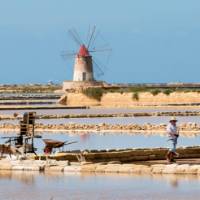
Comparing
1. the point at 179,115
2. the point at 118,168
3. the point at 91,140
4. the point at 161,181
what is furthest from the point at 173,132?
the point at 179,115

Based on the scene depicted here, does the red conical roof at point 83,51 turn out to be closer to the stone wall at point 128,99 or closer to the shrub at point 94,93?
the shrub at point 94,93

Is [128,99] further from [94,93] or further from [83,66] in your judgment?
[83,66]

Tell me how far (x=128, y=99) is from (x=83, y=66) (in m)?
3.27

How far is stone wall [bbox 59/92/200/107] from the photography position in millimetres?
57562

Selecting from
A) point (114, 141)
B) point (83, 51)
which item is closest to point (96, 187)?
point (114, 141)

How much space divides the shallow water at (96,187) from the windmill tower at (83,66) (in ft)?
152

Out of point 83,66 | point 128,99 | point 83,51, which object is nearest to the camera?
point 128,99

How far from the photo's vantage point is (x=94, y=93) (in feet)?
188

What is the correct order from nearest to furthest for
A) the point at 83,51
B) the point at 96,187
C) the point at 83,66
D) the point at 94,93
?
the point at 96,187, the point at 94,93, the point at 83,66, the point at 83,51

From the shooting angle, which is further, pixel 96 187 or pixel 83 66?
pixel 83 66

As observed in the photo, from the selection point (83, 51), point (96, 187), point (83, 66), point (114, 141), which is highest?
point (83, 51)

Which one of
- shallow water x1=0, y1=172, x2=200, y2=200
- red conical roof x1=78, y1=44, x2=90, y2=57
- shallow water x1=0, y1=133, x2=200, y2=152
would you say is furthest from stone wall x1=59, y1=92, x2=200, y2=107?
shallow water x1=0, y1=172, x2=200, y2=200

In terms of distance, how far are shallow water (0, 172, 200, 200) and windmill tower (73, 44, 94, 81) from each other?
46.2m

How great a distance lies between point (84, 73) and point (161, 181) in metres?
47.6
